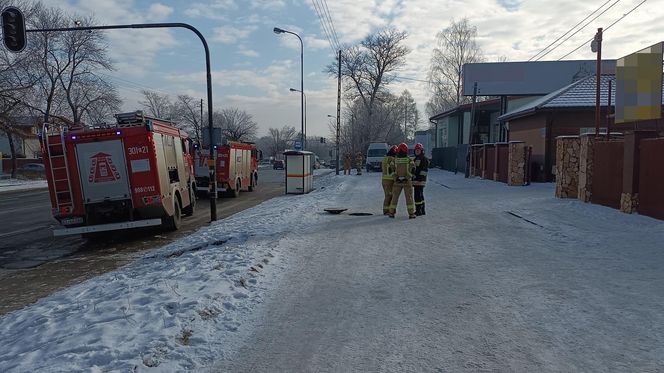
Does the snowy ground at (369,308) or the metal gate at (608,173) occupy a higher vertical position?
the metal gate at (608,173)

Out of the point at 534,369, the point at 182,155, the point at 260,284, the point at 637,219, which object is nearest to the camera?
the point at 534,369

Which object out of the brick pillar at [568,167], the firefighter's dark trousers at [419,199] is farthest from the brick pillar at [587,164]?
the firefighter's dark trousers at [419,199]

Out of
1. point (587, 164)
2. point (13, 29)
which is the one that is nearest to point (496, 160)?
point (587, 164)

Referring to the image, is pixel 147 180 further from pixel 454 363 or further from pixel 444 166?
pixel 444 166

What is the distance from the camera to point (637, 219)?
10664mm

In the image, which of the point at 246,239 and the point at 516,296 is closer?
the point at 516,296

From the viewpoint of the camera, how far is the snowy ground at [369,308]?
416cm

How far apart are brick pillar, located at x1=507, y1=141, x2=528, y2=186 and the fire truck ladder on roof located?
17473 millimetres

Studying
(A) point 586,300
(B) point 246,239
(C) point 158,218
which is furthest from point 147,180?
(A) point 586,300

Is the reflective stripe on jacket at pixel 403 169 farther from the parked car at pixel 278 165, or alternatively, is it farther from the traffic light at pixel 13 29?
the parked car at pixel 278 165

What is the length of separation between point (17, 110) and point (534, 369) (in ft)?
131

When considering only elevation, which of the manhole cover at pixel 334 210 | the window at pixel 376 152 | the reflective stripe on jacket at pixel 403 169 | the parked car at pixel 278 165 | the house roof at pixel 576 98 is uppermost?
the house roof at pixel 576 98

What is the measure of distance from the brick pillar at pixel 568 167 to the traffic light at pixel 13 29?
636 inches

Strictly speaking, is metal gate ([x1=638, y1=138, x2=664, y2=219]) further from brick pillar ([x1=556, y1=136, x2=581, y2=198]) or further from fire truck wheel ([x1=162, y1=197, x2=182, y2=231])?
fire truck wheel ([x1=162, y1=197, x2=182, y2=231])
